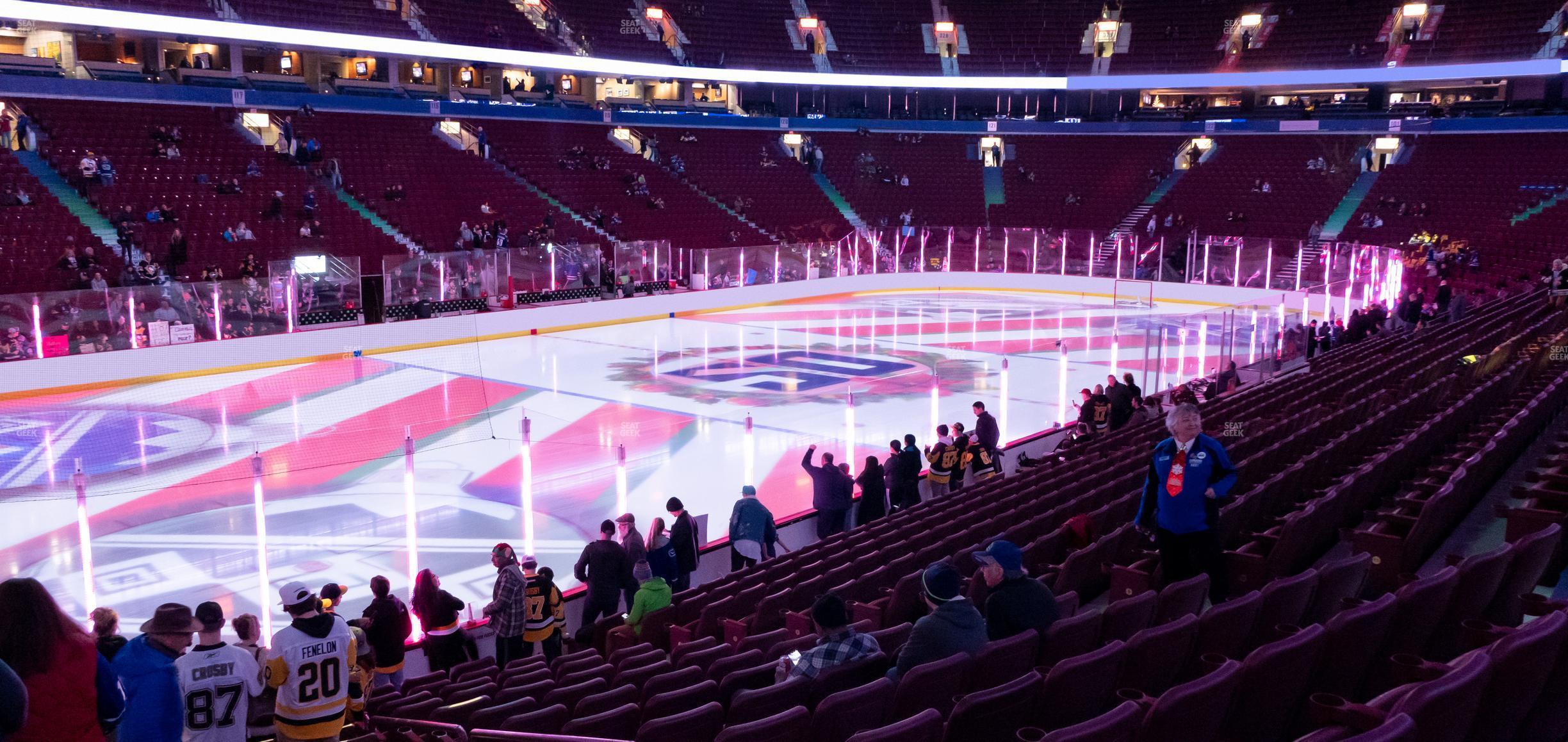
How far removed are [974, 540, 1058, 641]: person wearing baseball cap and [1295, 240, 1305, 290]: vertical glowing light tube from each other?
92.0ft

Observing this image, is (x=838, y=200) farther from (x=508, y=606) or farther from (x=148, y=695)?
(x=148, y=695)

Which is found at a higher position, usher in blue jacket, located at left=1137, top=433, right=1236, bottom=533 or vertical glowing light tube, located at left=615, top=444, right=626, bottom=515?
usher in blue jacket, located at left=1137, top=433, right=1236, bottom=533

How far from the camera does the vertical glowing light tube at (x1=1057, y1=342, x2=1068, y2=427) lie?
17.9m

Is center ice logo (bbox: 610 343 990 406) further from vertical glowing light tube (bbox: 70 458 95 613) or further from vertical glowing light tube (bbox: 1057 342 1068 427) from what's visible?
vertical glowing light tube (bbox: 70 458 95 613)

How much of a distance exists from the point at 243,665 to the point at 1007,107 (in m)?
45.0

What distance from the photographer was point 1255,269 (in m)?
31.8

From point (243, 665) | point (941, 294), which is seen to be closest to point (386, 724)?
point (243, 665)

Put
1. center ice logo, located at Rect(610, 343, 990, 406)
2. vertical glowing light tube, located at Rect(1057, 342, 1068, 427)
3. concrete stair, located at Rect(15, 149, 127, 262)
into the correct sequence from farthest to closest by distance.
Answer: concrete stair, located at Rect(15, 149, 127, 262) → center ice logo, located at Rect(610, 343, 990, 406) → vertical glowing light tube, located at Rect(1057, 342, 1068, 427)

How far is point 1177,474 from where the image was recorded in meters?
5.86

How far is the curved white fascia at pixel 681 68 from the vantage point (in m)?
28.0

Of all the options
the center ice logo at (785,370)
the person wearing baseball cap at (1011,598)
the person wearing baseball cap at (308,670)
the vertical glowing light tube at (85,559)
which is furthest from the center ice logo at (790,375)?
the person wearing baseball cap at (1011,598)

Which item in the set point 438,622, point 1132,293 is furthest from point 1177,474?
point 1132,293

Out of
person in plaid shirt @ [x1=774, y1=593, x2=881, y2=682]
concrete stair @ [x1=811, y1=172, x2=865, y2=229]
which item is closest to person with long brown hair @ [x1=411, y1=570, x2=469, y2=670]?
person in plaid shirt @ [x1=774, y1=593, x2=881, y2=682]

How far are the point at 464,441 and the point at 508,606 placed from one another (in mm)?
8316
